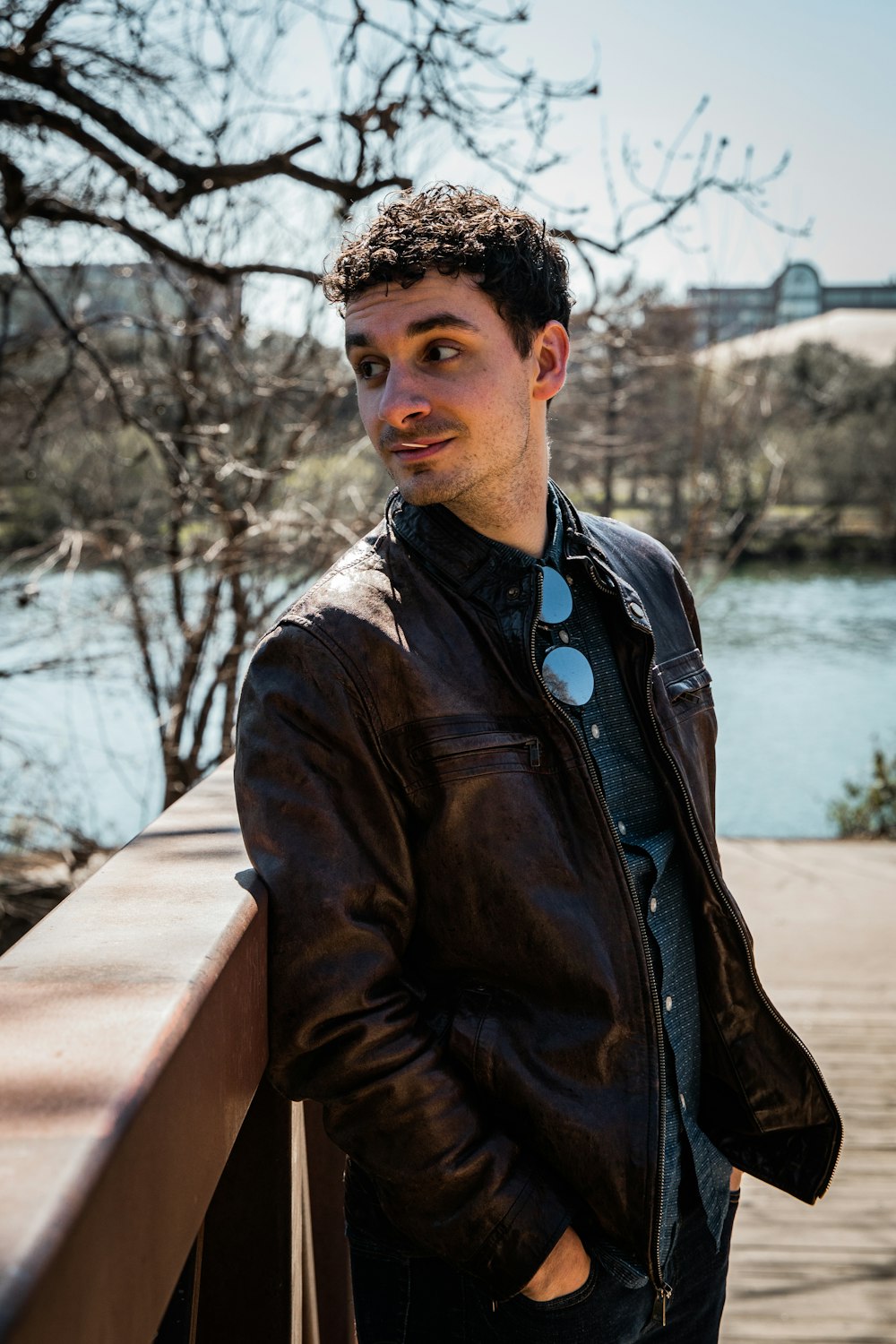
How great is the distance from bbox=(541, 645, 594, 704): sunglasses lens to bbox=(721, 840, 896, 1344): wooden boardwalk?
1334mm

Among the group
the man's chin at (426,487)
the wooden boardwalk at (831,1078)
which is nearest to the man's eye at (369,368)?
the man's chin at (426,487)

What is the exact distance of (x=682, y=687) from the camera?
1.35m

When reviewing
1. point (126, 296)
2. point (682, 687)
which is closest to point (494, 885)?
point (682, 687)

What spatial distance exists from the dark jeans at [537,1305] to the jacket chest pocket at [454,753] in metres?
0.45

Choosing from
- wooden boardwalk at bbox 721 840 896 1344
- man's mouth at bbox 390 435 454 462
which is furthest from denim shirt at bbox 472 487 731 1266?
wooden boardwalk at bbox 721 840 896 1344

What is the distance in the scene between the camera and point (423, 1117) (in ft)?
3.26

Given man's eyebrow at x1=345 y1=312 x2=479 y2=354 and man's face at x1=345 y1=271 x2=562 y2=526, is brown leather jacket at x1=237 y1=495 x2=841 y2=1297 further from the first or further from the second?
man's eyebrow at x1=345 y1=312 x2=479 y2=354

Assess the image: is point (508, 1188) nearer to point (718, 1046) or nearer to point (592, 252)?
point (718, 1046)

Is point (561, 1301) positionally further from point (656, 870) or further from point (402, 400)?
point (402, 400)

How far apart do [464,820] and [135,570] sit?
419cm

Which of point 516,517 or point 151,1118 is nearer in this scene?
point 151,1118

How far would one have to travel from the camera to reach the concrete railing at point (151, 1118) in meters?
0.49

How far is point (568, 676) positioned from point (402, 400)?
1.07ft

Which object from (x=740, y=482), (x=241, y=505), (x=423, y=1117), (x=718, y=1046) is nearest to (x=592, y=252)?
(x=241, y=505)
